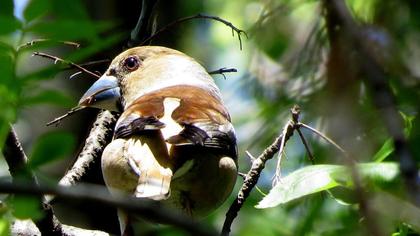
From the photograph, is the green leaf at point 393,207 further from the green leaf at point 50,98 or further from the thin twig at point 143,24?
the thin twig at point 143,24

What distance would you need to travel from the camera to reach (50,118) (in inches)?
220

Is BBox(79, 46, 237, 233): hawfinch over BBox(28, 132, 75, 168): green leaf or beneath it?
beneath

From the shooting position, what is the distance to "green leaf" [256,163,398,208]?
239 cm

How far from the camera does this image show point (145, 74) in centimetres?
502

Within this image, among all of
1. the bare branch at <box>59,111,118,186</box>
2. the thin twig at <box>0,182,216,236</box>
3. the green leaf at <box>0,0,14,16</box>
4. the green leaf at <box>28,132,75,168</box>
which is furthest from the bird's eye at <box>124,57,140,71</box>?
the thin twig at <box>0,182,216,236</box>

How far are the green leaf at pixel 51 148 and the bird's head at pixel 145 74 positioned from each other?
3.15 metres

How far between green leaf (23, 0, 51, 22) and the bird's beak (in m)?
2.72

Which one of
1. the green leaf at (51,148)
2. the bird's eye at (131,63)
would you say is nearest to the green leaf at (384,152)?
the green leaf at (51,148)

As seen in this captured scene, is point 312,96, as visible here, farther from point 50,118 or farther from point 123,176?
point 50,118

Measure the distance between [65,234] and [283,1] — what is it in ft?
5.00

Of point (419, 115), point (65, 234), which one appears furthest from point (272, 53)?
point (419, 115)

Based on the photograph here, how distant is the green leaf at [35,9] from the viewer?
1.60m

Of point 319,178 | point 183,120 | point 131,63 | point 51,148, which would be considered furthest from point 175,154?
point 51,148

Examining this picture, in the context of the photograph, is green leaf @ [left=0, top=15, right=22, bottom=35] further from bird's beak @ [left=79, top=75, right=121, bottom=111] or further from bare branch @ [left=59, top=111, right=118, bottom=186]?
bird's beak @ [left=79, top=75, right=121, bottom=111]
